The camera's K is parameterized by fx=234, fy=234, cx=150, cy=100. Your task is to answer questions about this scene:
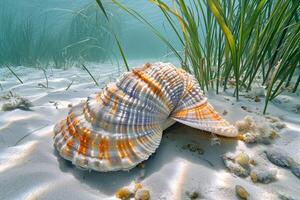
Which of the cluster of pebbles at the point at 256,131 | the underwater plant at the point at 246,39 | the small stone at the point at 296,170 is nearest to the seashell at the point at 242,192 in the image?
the small stone at the point at 296,170

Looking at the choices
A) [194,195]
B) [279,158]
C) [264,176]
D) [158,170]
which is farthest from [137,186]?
[279,158]

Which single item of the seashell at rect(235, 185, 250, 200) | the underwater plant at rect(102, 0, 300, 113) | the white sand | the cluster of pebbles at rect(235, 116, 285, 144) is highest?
the underwater plant at rect(102, 0, 300, 113)

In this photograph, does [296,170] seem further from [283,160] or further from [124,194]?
[124,194]

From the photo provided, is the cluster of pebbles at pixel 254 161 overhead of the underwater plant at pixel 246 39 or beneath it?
beneath

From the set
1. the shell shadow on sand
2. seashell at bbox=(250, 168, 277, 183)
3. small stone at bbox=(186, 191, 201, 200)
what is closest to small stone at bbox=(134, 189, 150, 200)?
the shell shadow on sand

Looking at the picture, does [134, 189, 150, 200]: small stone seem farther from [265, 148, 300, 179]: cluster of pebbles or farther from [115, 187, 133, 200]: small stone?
[265, 148, 300, 179]: cluster of pebbles

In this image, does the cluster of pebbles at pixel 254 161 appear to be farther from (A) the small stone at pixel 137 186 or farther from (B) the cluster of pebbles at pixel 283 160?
(A) the small stone at pixel 137 186
